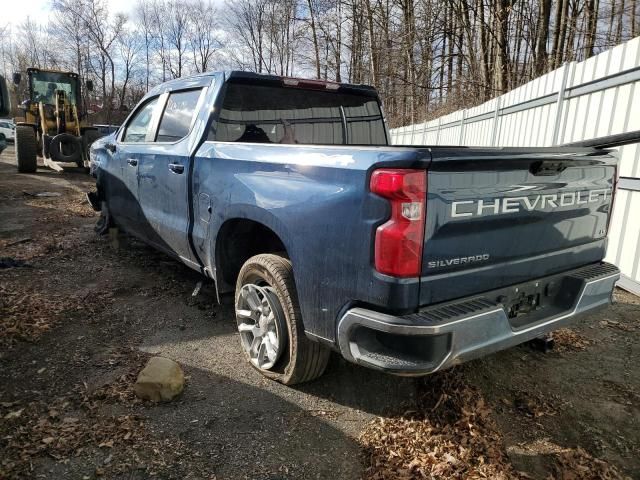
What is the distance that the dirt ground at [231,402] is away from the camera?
232 cm

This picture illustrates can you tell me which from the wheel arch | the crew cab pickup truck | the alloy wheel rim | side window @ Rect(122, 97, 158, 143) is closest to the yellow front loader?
side window @ Rect(122, 97, 158, 143)

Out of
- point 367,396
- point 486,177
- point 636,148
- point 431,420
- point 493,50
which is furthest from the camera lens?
point 493,50

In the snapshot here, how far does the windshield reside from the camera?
15.1 m

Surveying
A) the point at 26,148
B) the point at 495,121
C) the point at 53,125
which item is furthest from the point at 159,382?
the point at 53,125

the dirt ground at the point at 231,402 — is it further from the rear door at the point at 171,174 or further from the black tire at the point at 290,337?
the rear door at the point at 171,174

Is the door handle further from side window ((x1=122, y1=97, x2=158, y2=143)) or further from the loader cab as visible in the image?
the loader cab

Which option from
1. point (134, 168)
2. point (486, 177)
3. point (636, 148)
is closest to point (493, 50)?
point (636, 148)

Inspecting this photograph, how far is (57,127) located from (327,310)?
1472cm

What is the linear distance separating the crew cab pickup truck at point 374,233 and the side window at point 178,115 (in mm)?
33

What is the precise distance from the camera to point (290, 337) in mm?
2742

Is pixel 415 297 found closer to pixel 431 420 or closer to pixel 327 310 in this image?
pixel 327 310

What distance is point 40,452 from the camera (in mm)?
2328

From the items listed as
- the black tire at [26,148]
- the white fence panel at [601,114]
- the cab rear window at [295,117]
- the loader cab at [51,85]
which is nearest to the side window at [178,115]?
the cab rear window at [295,117]

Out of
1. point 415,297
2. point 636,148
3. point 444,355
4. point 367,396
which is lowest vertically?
point 367,396
